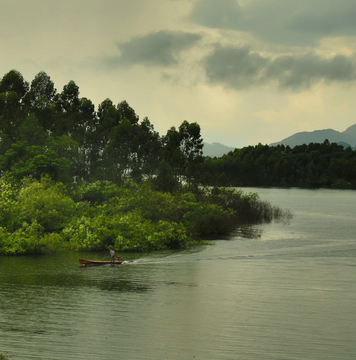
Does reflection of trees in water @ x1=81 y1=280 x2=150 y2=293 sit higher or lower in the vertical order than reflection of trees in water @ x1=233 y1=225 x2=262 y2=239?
lower

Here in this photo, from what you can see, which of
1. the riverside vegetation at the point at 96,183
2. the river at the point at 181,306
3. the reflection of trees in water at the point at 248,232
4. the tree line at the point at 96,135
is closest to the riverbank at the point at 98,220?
the riverside vegetation at the point at 96,183

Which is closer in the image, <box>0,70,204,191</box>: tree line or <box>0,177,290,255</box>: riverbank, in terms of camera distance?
<box>0,177,290,255</box>: riverbank

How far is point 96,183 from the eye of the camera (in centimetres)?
5053

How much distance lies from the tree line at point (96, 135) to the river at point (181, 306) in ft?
91.2

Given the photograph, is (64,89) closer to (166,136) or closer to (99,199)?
(166,136)

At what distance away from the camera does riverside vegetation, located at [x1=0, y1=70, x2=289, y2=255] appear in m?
35.6

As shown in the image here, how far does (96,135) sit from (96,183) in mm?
23611

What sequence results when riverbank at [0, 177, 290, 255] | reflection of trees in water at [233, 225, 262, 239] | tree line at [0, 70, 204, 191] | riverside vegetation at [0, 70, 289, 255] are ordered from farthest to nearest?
tree line at [0, 70, 204, 191]
reflection of trees in water at [233, 225, 262, 239]
riverside vegetation at [0, 70, 289, 255]
riverbank at [0, 177, 290, 255]

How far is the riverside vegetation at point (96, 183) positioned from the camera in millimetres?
35625

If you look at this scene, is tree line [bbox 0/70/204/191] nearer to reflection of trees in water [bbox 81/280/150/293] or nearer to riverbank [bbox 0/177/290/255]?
riverbank [bbox 0/177/290/255]

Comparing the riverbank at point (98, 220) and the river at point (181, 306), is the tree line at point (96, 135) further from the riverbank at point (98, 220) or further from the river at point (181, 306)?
the river at point (181, 306)

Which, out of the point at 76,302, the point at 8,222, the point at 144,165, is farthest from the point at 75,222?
the point at 144,165

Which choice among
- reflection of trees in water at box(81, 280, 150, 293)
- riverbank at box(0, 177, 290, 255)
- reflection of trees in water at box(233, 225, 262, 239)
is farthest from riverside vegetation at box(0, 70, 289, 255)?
reflection of trees in water at box(81, 280, 150, 293)

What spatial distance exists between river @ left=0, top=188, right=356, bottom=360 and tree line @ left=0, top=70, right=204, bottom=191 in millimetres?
27786
